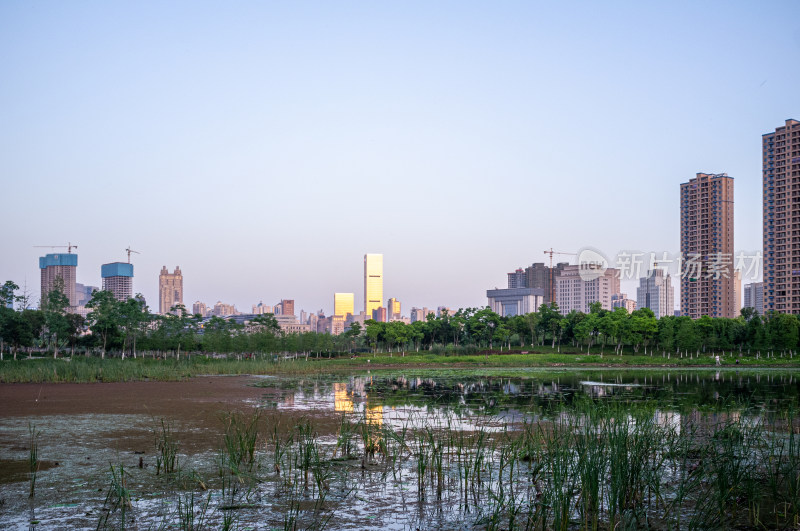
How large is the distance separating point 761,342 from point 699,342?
7.76 meters

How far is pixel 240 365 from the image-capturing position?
58.5 metres

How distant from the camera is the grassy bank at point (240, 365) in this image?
1638 inches

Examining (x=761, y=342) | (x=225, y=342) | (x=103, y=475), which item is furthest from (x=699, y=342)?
(x=103, y=475)

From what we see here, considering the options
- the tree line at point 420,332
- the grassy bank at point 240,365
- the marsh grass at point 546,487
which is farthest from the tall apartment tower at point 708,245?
the marsh grass at point 546,487

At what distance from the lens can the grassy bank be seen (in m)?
41.6

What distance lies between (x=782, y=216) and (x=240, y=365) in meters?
145

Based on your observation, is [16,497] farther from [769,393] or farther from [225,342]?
[225,342]

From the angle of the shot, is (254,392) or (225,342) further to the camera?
(225,342)

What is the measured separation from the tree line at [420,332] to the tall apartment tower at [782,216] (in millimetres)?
40088

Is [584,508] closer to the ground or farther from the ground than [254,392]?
farther from the ground

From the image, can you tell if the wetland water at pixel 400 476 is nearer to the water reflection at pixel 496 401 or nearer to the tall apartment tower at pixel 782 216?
the water reflection at pixel 496 401

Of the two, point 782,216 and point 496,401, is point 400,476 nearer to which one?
point 496,401

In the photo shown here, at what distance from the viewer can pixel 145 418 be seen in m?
22.3

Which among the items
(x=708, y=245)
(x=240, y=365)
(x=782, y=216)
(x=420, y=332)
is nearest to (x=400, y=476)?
(x=240, y=365)
